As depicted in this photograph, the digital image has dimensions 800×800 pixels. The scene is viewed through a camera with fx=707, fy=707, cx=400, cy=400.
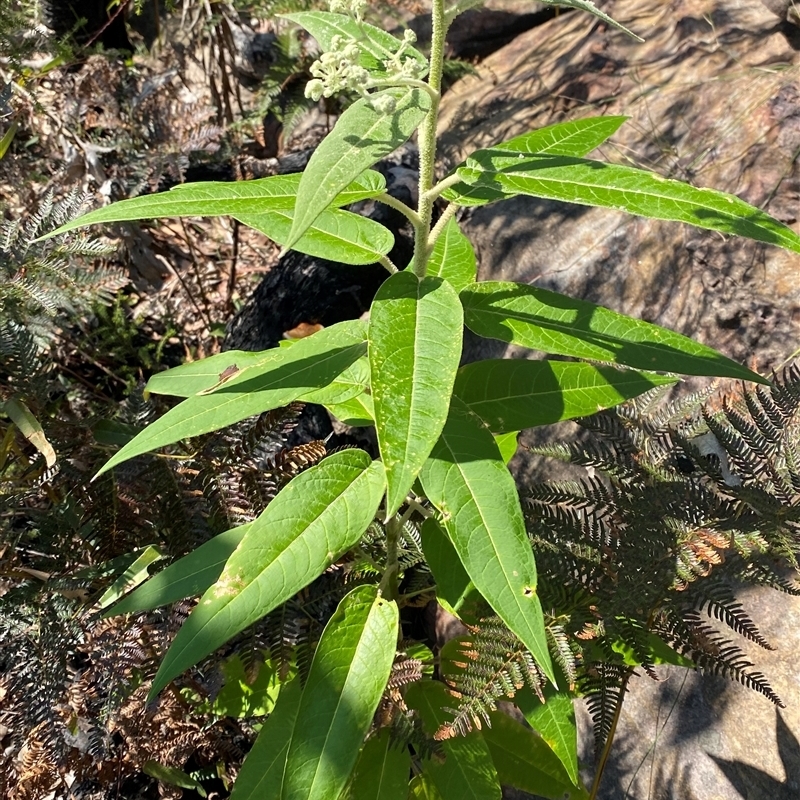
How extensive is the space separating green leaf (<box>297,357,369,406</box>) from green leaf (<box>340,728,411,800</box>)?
83cm

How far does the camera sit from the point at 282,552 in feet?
4.47

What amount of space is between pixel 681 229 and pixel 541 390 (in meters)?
1.92

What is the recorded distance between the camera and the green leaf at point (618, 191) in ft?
3.84

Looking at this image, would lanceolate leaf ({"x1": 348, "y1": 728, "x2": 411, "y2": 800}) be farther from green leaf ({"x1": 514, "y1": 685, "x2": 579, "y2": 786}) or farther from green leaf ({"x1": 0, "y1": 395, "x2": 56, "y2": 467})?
green leaf ({"x1": 0, "y1": 395, "x2": 56, "y2": 467})

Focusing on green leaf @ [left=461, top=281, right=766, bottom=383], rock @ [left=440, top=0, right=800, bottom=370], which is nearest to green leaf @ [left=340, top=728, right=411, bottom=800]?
green leaf @ [left=461, top=281, right=766, bottom=383]

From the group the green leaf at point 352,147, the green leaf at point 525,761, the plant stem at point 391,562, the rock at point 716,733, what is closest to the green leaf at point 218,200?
the green leaf at point 352,147

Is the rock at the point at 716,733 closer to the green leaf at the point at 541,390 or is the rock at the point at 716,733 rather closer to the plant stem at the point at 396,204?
the green leaf at the point at 541,390

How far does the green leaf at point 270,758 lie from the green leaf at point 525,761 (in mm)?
523

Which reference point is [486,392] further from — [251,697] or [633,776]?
[633,776]

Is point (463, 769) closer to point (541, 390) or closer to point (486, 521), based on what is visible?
point (486, 521)

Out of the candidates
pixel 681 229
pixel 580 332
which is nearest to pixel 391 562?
A: pixel 580 332

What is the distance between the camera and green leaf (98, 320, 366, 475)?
4.40ft

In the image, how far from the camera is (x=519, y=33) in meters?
4.99

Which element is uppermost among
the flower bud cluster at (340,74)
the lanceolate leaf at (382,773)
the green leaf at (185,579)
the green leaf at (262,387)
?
the flower bud cluster at (340,74)
